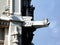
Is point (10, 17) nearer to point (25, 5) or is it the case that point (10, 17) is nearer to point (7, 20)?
point (7, 20)

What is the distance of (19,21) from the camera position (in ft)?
138

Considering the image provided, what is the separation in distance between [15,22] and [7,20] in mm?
651

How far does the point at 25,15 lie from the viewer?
145 ft

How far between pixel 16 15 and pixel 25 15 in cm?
220

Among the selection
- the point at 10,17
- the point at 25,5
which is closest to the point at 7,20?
the point at 10,17

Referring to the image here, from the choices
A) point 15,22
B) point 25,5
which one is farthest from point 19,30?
point 25,5

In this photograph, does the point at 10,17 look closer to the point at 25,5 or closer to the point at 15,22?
the point at 15,22

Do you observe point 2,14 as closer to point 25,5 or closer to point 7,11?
point 7,11

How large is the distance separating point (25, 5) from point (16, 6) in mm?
2295

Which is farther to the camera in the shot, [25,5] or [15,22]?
[25,5]

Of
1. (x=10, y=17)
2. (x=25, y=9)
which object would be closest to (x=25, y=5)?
(x=25, y=9)

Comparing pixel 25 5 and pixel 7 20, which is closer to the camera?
pixel 7 20

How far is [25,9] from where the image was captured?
4412 cm

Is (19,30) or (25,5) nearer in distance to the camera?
(19,30)
